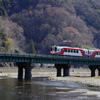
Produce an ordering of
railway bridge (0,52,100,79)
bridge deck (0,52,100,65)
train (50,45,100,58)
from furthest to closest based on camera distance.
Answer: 1. train (50,45,100,58)
2. railway bridge (0,52,100,79)
3. bridge deck (0,52,100,65)

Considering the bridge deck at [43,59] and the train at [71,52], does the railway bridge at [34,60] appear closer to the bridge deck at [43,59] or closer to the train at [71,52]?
the bridge deck at [43,59]

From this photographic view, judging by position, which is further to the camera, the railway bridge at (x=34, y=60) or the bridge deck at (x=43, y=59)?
the railway bridge at (x=34, y=60)

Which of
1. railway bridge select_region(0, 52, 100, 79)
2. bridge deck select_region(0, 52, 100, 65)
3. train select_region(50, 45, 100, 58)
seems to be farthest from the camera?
train select_region(50, 45, 100, 58)

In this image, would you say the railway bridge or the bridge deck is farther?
the railway bridge

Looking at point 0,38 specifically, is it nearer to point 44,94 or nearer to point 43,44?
point 43,44

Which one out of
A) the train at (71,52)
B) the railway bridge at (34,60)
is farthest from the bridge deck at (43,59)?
the train at (71,52)

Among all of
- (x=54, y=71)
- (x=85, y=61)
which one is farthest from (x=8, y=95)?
(x=54, y=71)

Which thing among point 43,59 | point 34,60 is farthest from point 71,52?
point 34,60

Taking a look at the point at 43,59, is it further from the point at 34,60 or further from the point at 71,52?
the point at 71,52

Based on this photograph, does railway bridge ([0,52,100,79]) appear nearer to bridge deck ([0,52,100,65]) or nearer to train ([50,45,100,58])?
bridge deck ([0,52,100,65])

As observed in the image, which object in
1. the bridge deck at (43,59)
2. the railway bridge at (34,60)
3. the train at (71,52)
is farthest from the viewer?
the train at (71,52)

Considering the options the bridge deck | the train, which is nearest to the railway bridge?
the bridge deck

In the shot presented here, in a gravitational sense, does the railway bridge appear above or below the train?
below

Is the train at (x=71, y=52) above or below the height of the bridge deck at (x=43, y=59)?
above
